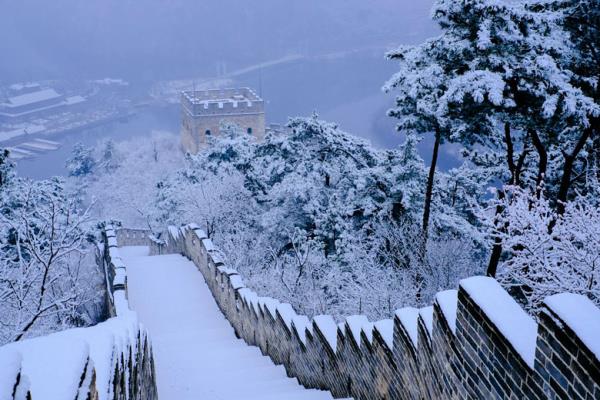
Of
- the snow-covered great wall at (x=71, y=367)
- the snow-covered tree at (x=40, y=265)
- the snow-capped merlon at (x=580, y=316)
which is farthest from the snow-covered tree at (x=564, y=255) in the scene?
the snow-covered tree at (x=40, y=265)

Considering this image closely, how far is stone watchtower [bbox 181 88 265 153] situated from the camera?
58.4 meters

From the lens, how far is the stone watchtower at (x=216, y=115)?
192ft

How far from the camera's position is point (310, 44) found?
158 metres

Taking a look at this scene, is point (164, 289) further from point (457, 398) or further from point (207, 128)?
point (207, 128)

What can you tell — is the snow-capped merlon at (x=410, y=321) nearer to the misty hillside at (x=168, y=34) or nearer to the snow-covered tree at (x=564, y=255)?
the snow-covered tree at (x=564, y=255)

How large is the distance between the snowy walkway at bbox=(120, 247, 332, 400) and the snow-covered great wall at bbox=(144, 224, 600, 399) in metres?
0.69

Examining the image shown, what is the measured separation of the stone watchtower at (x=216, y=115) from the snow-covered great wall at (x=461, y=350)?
51012 mm

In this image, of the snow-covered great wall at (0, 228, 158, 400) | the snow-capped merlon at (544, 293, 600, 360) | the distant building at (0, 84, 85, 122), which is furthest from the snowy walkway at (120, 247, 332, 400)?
the distant building at (0, 84, 85, 122)

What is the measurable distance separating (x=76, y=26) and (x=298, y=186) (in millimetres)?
150799

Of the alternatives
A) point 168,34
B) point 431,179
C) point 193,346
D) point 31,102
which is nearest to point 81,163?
point 31,102

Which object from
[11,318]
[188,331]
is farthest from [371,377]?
[11,318]

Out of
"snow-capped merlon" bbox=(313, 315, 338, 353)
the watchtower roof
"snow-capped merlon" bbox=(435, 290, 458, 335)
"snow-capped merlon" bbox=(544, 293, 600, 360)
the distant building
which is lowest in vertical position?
"snow-capped merlon" bbox=(313, 315, 338, 353)

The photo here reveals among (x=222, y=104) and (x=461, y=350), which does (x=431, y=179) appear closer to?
(x=461, y=350)

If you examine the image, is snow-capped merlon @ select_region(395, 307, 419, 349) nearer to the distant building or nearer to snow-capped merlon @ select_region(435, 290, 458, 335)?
snow-capped merlon @ select_region(435, 290, 458, 335)
